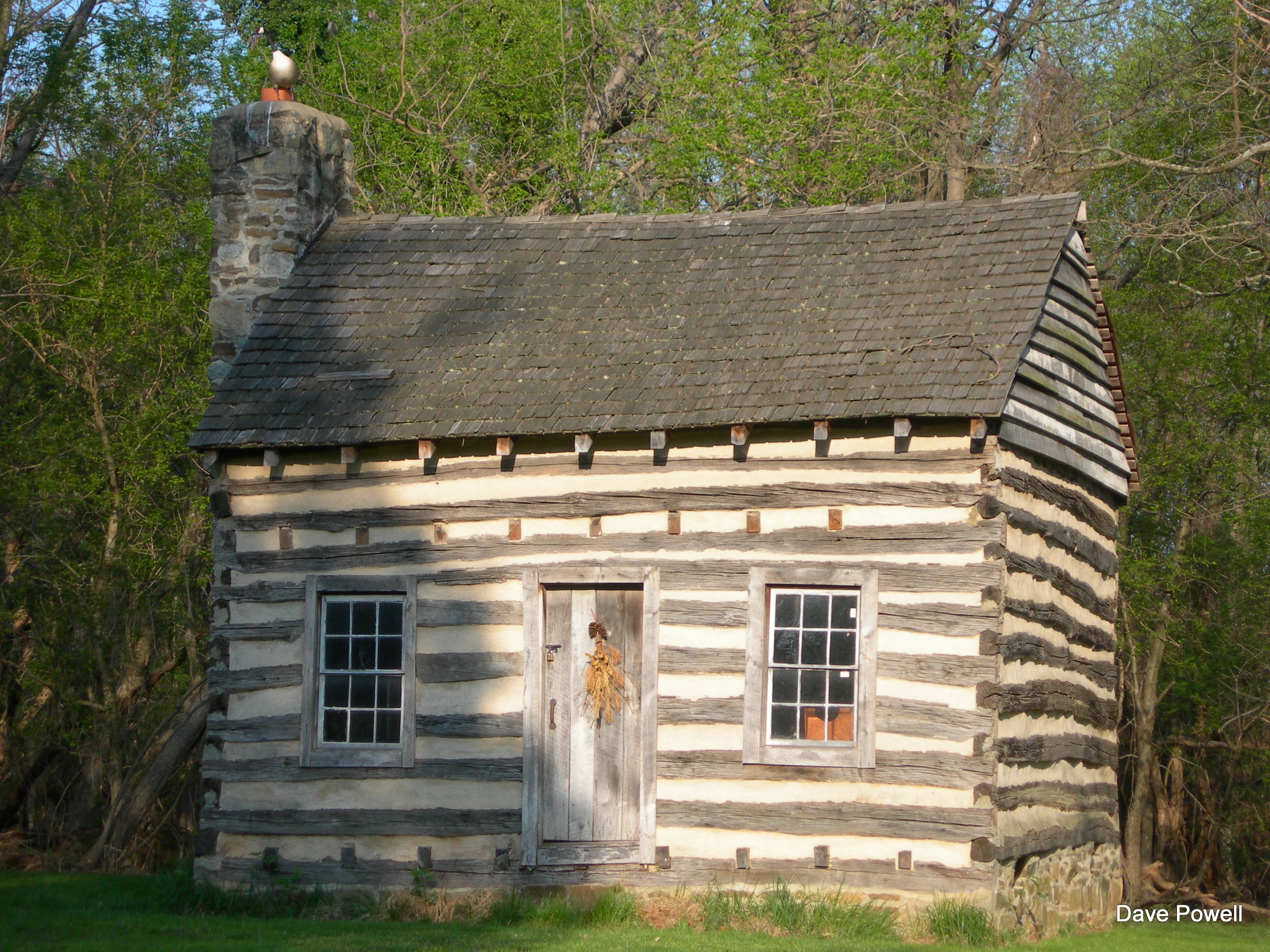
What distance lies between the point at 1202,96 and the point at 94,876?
15449 mm

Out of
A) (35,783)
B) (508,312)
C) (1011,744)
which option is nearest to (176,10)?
(35,783)

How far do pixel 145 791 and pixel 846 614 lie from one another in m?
9.58

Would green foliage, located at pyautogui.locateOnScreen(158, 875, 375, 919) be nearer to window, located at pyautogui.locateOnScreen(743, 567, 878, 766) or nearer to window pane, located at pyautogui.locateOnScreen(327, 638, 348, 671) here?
window pane, located at pyautogui.locateOnScreen(327, 638, 348, 671)

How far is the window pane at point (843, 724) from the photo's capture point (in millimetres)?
10805

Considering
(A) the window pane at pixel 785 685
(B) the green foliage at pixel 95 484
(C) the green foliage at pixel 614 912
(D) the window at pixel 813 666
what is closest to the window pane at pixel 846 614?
(D) the window at pixel 813 666

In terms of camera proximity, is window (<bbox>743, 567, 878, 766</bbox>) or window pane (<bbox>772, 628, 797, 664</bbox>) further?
window pane (<bbox>772, 628, 797, 664</bbox>)

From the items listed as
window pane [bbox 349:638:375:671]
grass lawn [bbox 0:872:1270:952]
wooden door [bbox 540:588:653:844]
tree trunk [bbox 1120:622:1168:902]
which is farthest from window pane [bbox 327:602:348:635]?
tree trunk [bbox 1120:622:1168:902]

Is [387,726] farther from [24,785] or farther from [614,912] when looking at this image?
[24,785]

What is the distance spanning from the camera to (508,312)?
12.7m

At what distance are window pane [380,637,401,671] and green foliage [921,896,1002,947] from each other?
14.7 ft

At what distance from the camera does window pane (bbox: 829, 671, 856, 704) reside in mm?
10836

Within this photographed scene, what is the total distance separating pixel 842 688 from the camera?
1086cm

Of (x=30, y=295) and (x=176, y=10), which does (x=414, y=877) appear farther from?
(x=176, y=10)

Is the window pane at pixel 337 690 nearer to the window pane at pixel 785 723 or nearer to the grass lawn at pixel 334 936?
the grass lawn at pixel 334 936
